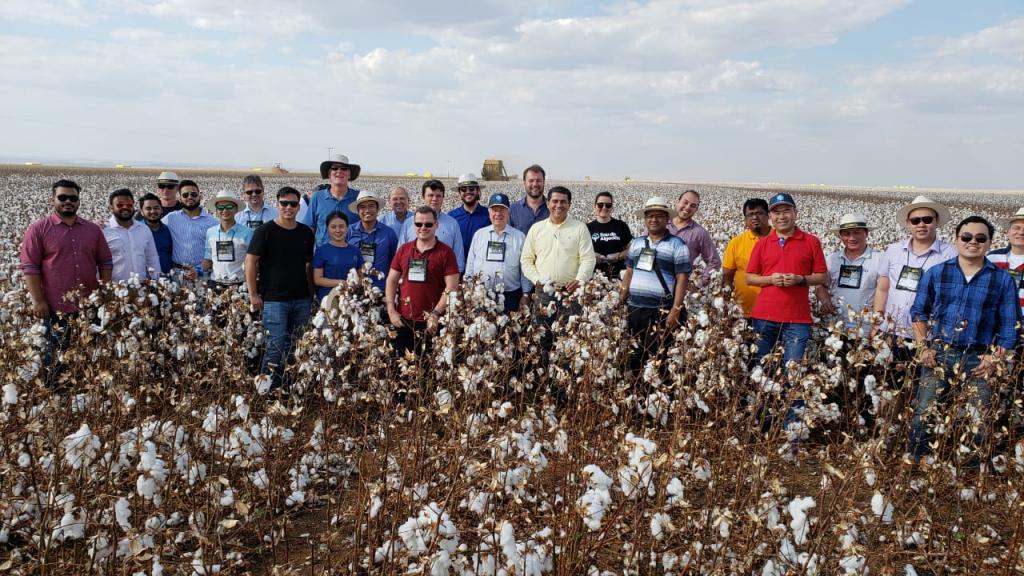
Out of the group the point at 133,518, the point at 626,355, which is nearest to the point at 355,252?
the point at 626,355

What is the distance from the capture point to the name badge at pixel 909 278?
615 centimetres

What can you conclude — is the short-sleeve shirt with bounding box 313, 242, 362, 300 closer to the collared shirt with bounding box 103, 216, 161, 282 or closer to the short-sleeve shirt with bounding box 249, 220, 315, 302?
the short-sleeve shirt with bounding box 249, 220, 315, 302

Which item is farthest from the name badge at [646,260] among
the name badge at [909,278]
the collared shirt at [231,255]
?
the collared shirt at [231,255]

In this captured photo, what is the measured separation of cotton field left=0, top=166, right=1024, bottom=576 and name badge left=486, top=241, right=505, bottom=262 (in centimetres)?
124

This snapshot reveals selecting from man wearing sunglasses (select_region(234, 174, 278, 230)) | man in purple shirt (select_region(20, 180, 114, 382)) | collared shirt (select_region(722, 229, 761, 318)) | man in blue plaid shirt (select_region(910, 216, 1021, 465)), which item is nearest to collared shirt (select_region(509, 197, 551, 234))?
collared shirt (select_region(722, 229, 761, 318))

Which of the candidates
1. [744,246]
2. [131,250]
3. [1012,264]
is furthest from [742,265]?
[131,250]

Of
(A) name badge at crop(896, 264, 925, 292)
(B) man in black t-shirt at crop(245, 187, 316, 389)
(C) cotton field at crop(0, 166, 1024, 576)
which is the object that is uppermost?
(A) name badge at crop(896, 264, 925, 292)

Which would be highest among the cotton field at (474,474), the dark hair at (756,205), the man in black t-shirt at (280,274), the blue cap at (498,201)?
the dark hair at (756,205)

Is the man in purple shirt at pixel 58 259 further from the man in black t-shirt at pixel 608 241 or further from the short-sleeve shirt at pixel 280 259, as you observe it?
the man in black t-shirt at pixel 608 241

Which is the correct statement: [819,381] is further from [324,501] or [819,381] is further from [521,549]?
[324,501]

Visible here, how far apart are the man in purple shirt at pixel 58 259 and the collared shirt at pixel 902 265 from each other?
25.8 ft

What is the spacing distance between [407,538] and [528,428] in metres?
0.93

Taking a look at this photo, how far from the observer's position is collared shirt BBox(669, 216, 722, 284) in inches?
300

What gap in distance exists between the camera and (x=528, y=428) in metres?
3.50
